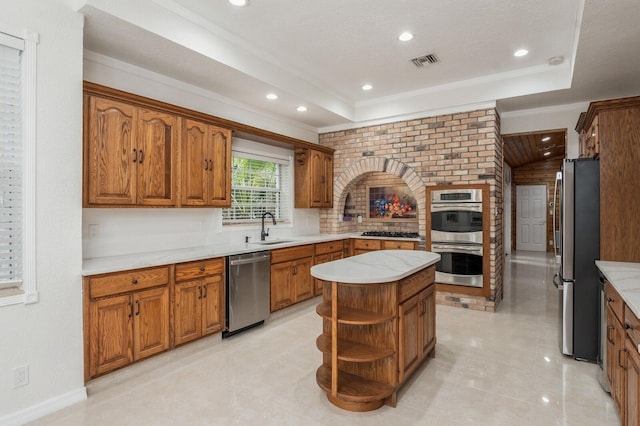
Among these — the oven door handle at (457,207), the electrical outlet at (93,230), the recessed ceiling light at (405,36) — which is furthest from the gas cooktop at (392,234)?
the electrical outlet at (93,230)

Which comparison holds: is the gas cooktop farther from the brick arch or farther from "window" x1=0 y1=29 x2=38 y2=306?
"window" x1=0 y1=29 x2=38 y2=306

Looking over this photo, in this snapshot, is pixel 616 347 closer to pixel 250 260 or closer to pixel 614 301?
pixel 614 301

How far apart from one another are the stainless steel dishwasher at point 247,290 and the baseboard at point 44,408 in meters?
1.34

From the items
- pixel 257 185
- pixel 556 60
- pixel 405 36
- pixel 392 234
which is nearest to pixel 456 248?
pixel 392 234

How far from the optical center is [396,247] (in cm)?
520

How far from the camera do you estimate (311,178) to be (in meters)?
5.39

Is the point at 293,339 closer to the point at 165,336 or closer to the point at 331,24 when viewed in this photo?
the point at 165,336

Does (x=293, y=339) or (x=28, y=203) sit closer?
(x=28, y=203)

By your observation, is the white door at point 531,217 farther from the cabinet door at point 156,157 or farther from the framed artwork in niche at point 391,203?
the cabinet door at point 156,157

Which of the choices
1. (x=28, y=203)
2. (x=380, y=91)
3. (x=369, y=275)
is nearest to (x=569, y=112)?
(x=380, y=91)

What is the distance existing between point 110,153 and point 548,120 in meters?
5.33

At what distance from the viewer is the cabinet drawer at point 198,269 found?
3.10m

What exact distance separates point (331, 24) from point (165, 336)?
3151 mm

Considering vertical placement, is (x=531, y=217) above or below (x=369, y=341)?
above
